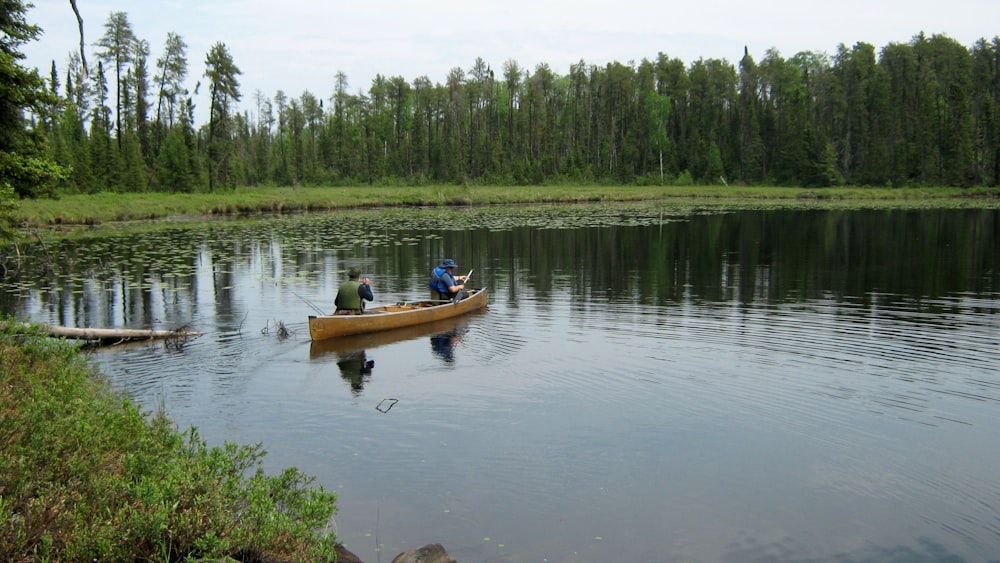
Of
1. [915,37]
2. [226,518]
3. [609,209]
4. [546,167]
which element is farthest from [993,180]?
[226,518]

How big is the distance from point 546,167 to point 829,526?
94.2 metres

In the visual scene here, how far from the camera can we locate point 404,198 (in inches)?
3036

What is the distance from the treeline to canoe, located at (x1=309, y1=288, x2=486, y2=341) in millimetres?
53189

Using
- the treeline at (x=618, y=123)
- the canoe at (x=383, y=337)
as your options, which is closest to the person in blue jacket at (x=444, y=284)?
the canoe at (x=383, y=337)

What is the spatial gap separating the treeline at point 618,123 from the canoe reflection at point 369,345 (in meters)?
54.3

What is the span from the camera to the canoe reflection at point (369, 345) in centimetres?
1594

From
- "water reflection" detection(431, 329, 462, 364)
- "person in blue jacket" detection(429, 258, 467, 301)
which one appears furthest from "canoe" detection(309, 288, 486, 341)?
"water reflection" detection(431, 329, 462, 364)

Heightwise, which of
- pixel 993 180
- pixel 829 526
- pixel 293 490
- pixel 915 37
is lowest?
pixel 829 526

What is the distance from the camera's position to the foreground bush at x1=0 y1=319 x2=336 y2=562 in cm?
611

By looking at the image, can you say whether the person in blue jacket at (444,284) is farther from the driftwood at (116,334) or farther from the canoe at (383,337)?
the driftwood at (116,334)

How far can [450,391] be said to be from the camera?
14273mm

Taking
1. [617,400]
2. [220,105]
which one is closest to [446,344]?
[617,400]

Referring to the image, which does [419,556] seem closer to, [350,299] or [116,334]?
[350,299]

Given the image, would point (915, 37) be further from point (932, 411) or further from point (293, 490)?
point (293, 490)
